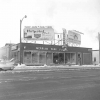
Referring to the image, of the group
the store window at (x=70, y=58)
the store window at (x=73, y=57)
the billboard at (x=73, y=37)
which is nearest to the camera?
the store window at (x=70, y=58)

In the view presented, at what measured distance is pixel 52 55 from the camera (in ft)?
128

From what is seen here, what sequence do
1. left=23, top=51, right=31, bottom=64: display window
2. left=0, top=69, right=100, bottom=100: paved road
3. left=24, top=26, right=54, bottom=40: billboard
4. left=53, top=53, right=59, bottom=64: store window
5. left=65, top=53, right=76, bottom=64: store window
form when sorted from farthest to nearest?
left=65, top=53, right=76, bottom=64: store window < left=24, top=26, right=54, bottom=40: billboard < left=53, top=53, right=59, bottom=64: store window < left=23, top=51, right=31, bottom=64: display window < left=0, top=69, right=100, bottom=100: paved road

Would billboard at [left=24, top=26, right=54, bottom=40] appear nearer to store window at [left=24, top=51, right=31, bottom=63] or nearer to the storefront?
the storefront

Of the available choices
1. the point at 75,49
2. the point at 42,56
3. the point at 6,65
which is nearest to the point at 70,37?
the point at 75,49

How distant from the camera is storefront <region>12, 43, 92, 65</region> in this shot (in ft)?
120

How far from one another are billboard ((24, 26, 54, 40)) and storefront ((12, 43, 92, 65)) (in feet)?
11.5

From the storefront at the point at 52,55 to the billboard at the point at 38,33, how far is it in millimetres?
3514

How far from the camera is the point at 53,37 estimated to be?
42281 mm

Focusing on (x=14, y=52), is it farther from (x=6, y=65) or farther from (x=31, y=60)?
(x=6, y=65)

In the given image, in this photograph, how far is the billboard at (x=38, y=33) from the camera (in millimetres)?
40594

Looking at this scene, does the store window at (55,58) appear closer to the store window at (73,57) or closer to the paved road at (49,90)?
the store window at (73,57)

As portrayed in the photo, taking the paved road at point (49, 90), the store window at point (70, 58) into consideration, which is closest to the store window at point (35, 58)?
the store window at point (70, 58)

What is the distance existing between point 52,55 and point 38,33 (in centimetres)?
553

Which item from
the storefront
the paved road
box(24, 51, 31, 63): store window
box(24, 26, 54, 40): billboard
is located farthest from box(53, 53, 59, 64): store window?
the paved road
